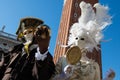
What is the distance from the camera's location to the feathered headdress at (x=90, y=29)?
8.98 ft

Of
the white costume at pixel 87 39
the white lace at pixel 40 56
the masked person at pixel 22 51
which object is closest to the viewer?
the white lace at pixel 40 56

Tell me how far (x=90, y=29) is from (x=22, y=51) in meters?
0.82

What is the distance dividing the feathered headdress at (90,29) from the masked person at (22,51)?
47 centimetres

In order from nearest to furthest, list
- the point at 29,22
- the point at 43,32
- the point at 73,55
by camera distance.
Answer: the point at 43,32 → the point at 73,55 → the point at 29,22

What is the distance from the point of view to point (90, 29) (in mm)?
2744

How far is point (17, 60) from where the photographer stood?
2426 mm

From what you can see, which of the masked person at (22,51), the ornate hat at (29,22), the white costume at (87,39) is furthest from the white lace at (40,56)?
the ornate hat at (29,22)

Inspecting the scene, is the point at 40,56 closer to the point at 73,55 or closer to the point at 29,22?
the point at 73,55

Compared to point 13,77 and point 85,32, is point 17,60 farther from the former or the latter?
point 85,32

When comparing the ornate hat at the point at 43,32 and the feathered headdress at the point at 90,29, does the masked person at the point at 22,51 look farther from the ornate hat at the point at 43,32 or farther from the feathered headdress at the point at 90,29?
the feathered headdress at the point at 90,29

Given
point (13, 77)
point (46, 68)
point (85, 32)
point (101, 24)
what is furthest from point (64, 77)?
point (101, 24)

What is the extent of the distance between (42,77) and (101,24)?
1051 mm

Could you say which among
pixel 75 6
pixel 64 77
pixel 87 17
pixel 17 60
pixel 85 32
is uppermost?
pixel 75 6

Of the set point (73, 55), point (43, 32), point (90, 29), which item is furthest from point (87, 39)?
point (43, 32)
